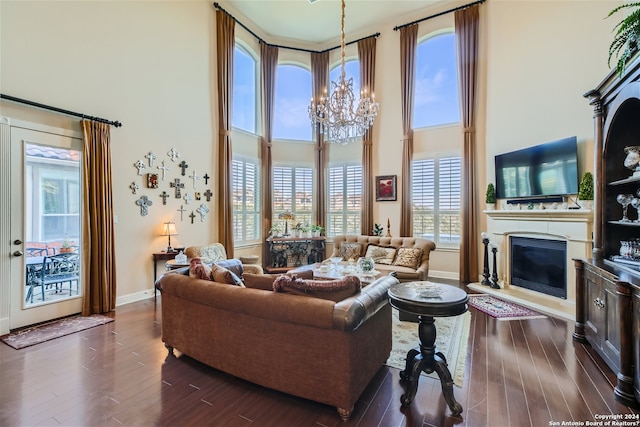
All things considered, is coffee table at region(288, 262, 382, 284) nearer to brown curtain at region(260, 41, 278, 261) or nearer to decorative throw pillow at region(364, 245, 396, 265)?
decorative throw pillow at region(364, 245, 396, 265)

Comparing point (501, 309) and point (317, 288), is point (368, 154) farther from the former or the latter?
point (317, 288)

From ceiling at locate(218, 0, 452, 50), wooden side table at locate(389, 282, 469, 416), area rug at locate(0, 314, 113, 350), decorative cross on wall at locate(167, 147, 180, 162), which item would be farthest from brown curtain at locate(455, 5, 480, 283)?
area rug at locate(0, 314, 113, 350)

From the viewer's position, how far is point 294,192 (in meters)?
7.93

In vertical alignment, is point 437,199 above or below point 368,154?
below

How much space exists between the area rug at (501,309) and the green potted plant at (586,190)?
171 centimetres

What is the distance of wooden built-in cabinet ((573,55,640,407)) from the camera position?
7.55 ft

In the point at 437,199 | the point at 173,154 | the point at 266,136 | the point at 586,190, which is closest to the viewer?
the point at 586,190

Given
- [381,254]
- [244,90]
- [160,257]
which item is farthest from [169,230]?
[244,90]

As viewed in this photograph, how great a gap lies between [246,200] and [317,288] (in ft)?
17.3

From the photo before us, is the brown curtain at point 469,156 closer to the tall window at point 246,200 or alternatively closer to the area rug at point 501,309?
the area rug at point 501,309

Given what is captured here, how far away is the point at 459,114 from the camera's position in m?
6.51

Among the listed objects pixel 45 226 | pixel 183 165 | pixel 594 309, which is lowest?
pixel 594 309

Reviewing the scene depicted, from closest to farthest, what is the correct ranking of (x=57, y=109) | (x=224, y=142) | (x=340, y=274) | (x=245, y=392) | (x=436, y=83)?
(x=245, y=392), (x=57, y=109), (x=340, y=274), (x=224, y=142), (x=436, y=83)

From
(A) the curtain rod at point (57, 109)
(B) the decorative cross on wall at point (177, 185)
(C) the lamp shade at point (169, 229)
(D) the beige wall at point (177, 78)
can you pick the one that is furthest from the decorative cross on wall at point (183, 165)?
(A) the curtain rod at point (57, 109)
